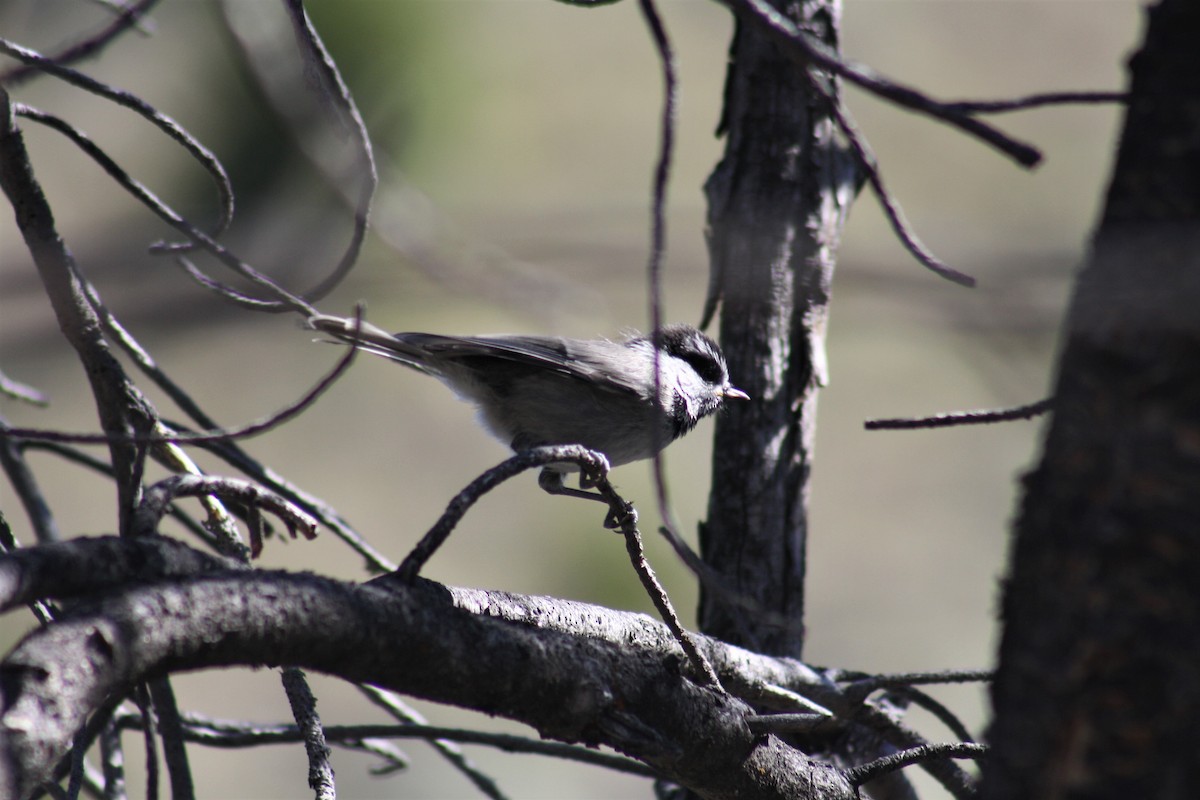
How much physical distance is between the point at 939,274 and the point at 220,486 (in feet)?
3.63

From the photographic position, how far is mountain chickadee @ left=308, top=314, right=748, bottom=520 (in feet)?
11.7

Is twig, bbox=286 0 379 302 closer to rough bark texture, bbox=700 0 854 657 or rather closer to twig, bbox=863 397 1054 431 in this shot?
twig, bbox=863 397 1054 431

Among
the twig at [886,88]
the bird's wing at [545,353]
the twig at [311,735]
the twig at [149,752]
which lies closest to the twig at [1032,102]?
the twig at [886,88]

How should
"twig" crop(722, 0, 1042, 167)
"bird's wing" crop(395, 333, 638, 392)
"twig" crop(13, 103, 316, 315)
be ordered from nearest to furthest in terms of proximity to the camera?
"twig" crop(722, 0, 1042, 167) → "twig" crop(13, 103, 316, 315) → "bird's wing" crop(395, 333, 638, 392)

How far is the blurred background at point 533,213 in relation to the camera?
205 inches

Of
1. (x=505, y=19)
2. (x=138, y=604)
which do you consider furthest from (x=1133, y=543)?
(x=505, y=19)

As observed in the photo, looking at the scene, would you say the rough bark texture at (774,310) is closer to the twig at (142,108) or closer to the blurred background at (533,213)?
the blurred background at (533,213)

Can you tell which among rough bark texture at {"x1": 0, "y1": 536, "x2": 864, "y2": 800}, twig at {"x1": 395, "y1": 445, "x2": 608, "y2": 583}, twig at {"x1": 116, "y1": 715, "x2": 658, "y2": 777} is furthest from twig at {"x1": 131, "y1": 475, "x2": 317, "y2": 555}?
twig at {"x1": 116, "y1": 715, "x2": 658, "y2": 777}

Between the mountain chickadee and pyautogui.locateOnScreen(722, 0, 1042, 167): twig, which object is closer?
pyautogui.locateOnScreen(722, 0, 1042, 167): twig

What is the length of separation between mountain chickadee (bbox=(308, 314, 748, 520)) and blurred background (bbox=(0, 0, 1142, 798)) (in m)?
0.23

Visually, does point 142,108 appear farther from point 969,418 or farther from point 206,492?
point 969,418

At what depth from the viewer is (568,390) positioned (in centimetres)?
362

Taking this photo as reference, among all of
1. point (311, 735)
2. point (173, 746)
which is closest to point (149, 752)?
point (173, 746)

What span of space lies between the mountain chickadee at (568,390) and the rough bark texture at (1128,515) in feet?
7.71
